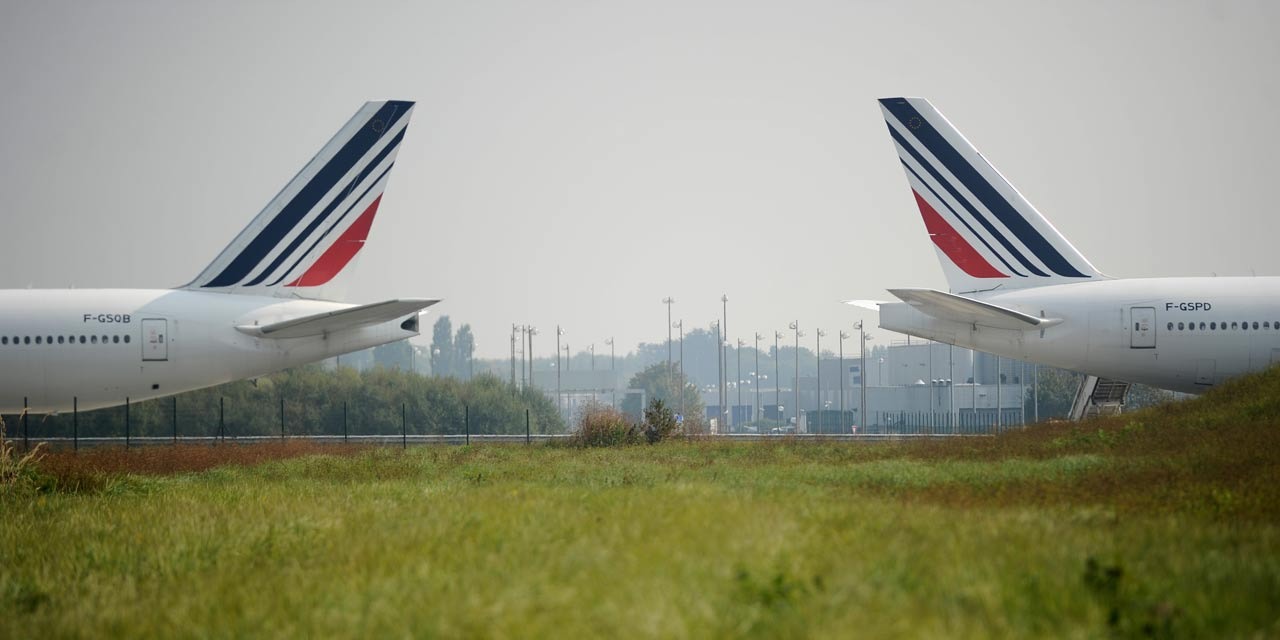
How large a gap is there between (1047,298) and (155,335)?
2478 centimetres

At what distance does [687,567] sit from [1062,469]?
11.0 metres

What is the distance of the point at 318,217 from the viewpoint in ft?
99.3

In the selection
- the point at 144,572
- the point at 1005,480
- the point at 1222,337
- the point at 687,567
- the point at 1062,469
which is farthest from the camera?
the point at 1222,337

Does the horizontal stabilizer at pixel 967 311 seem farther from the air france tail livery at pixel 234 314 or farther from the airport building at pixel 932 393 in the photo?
the airport building at pixel 932 393

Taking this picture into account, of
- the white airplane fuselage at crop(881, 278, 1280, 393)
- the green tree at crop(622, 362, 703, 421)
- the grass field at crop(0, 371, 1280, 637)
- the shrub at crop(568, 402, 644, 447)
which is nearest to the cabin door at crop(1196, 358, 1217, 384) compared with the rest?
the white airplane fuselage at crop(881, 278, 1280, 393)

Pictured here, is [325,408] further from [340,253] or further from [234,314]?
[234,314]

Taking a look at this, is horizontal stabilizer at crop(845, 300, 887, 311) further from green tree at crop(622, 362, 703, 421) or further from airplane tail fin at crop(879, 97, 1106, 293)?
green tree at crop(622, 362, 703, 421)

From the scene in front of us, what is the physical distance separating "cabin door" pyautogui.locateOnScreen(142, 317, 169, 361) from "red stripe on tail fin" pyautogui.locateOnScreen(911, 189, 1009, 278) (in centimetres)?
2143

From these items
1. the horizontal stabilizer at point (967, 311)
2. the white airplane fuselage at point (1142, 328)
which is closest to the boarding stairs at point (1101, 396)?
the white airplane fuselage at point (1142, 328)

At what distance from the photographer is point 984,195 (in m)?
29.5

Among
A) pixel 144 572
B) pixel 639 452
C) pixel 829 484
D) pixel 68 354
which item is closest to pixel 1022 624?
pixel 144 572

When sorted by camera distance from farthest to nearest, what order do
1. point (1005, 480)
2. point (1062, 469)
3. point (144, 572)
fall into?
1. point (1062, 469)
2. point (1005, 480)
3. point (144, 572)

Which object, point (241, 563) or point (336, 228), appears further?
point (336, 228)

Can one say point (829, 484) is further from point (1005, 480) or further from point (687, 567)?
point (687, 567)
